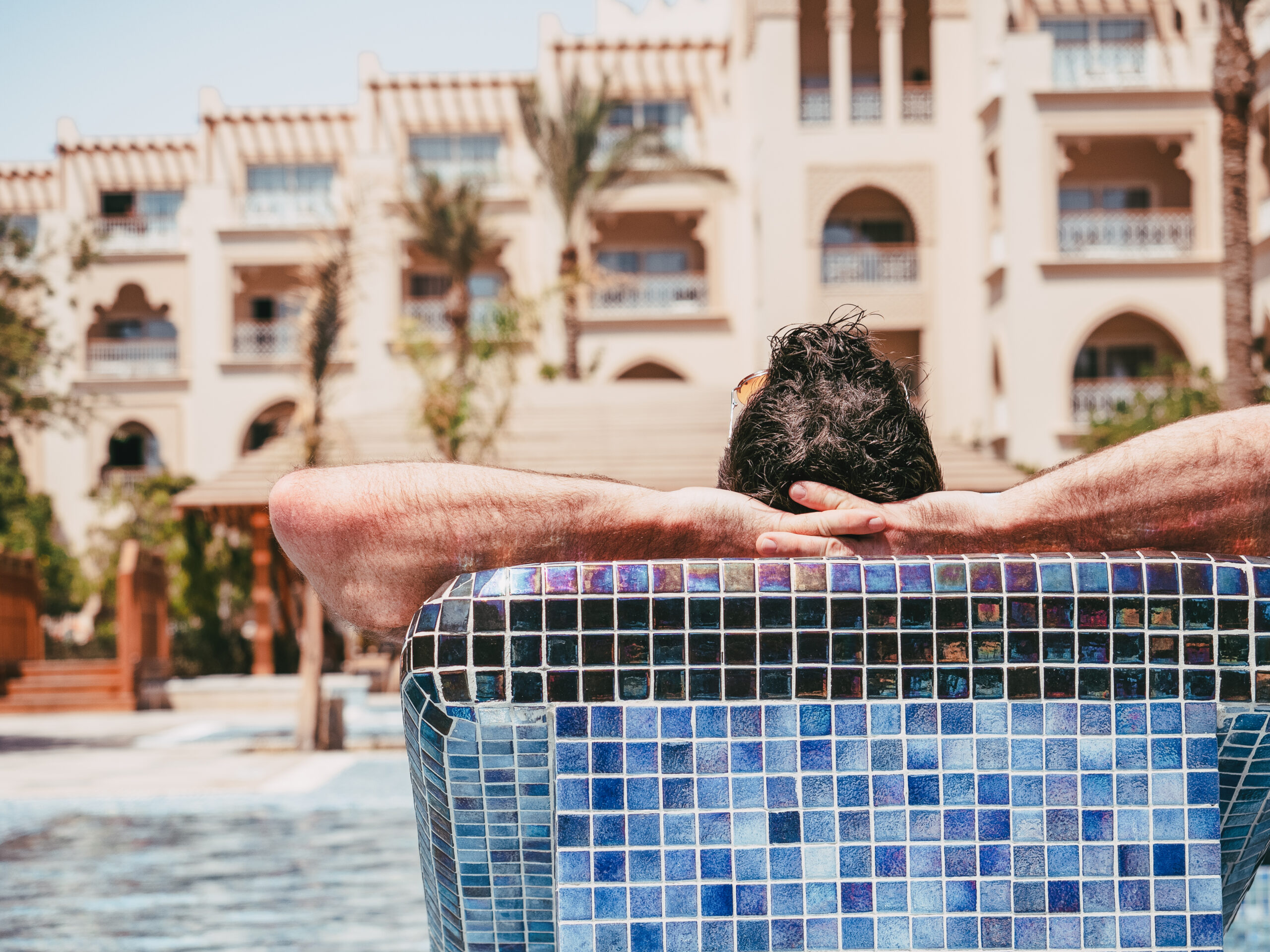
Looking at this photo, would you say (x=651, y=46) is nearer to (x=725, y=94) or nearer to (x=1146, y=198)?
(x=725, y=94)

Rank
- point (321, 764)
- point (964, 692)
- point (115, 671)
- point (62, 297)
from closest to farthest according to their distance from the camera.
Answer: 1. point (964, 692)
2. point (321, 764)
3. point (115, 671)
4. point (62, 297)

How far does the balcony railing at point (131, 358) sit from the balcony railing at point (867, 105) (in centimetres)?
1855

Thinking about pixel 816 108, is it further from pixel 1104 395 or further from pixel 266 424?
pixel 266 424

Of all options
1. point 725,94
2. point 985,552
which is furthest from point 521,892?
point 725,94

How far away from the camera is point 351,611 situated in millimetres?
1503

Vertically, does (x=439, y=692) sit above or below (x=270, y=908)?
above

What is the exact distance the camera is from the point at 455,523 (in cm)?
142

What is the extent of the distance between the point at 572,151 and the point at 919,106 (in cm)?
774

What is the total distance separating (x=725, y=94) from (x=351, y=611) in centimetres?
3385

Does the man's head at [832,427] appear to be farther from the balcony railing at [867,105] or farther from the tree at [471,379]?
the balcony railing at [867,105]

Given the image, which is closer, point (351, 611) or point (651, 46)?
point (351, 611)

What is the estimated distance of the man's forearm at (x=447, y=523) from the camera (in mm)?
1422

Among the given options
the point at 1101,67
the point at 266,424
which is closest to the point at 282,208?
the point at 266,424

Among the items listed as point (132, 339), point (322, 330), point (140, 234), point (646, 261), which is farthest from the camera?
point (132, 339)
